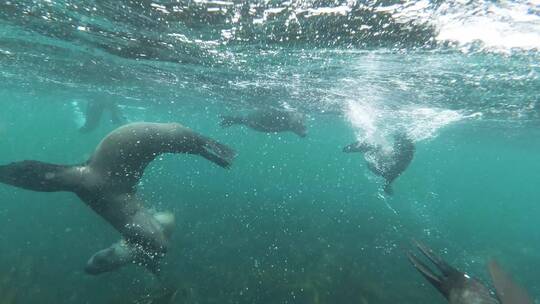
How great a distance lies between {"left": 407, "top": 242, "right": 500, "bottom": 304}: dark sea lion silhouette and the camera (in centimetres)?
310

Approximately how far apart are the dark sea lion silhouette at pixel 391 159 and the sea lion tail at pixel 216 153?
9.08 m

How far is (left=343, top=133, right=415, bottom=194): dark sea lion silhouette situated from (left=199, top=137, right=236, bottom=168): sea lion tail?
9080mm

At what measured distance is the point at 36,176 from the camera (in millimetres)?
5496

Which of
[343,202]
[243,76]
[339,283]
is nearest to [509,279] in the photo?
[339,283]

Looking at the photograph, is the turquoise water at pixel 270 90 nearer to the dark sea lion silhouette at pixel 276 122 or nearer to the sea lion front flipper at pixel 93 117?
the dark sea lion silhouette at pixel 276 122

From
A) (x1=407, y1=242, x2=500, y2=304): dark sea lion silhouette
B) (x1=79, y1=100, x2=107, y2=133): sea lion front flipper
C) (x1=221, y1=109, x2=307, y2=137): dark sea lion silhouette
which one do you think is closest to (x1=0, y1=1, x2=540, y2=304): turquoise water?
(x1=221, y1=109, x2=307, y2=137): dark sea lion silhouette

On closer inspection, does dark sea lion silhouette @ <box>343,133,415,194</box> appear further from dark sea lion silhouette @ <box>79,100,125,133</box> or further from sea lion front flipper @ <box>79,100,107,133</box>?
sea lion front flipper @ <box>79,100,107,133</box>

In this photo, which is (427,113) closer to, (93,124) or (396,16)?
(396,16)

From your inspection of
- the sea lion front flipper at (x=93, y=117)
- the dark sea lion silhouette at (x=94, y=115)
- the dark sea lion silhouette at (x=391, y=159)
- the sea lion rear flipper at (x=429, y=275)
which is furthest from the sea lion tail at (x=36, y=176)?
the sea lion front flipper at (x=93, y=117)

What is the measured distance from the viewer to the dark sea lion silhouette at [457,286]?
3.10 m

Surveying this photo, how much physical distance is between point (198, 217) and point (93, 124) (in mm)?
19153

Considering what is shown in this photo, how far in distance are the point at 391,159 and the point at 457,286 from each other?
36.7ft

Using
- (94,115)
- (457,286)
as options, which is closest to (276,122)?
(457,286)

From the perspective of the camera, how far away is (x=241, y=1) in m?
6.98
